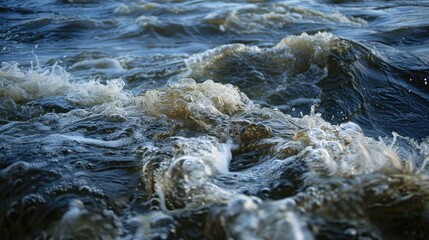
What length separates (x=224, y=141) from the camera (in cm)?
274

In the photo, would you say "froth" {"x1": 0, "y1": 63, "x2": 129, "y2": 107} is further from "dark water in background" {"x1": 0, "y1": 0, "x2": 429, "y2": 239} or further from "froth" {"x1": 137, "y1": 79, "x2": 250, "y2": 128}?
"froth" {"x1": 137, "y1": 79, "x2": 250, "y2": 128}

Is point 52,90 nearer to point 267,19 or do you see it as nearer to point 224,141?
point 224,141

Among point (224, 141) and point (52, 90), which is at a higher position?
point (224, 141)

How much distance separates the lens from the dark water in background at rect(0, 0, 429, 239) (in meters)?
1.75

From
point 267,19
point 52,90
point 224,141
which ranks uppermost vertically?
point 224,141

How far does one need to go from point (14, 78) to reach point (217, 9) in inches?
228

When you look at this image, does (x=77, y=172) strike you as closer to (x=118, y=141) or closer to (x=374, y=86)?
(x=118, y=141)

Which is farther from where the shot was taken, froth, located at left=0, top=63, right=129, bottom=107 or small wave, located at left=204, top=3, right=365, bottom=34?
small wave, located at left=204, top=3, right=365, bottom=34

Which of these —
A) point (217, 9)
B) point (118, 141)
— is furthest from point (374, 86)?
point (217, 9)

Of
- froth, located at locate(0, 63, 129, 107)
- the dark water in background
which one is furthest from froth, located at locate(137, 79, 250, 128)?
froth, located at locate(0, 63, 129, 107)

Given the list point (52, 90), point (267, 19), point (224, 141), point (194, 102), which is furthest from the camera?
point (267, 19)

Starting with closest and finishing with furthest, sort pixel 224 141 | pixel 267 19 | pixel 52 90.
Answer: pixel 224 141 < pixel 52 90 < pixel 267 19

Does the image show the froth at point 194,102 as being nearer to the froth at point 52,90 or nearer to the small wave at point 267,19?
the froth at point 52,90

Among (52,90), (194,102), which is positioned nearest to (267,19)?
(52,90)
